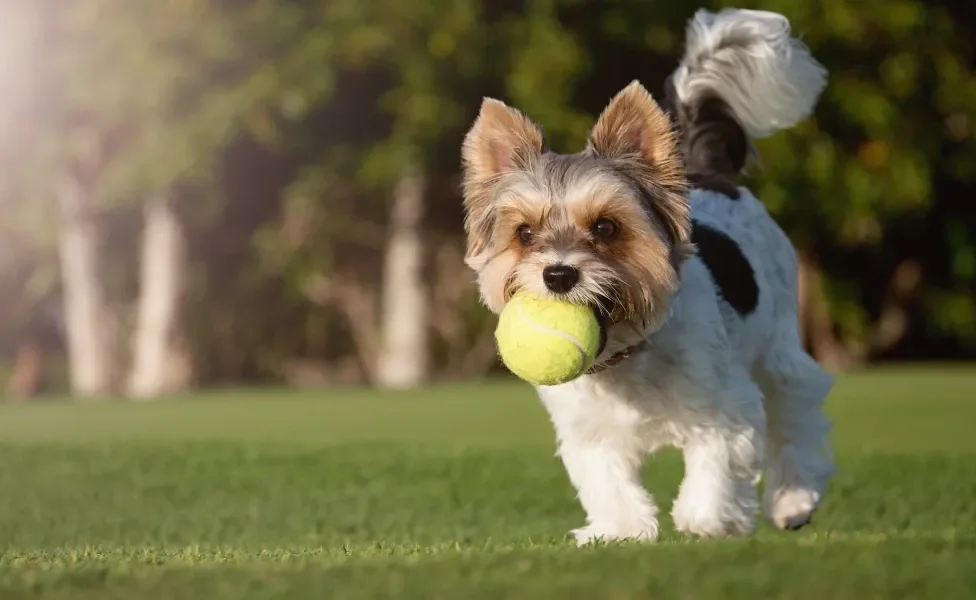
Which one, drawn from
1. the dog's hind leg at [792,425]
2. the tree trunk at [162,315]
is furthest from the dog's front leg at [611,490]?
the tree trunk at [162,315]

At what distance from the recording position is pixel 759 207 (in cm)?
747

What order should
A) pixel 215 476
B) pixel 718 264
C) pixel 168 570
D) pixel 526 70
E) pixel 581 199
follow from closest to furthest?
pixel 168 570 → pixel 581 199 → pixel 718 264 → pixel 215 476 → pixel 526 70

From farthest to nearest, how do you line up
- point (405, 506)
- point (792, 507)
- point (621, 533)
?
point (405, 506)
point (792, 507)
point (621, 533)

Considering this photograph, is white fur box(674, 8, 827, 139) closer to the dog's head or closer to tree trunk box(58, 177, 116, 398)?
the dog's head

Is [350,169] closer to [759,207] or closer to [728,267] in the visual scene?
[759,207]

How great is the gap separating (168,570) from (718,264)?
119 inches

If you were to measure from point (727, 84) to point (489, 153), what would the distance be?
1.69 m

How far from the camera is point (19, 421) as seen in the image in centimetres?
1555

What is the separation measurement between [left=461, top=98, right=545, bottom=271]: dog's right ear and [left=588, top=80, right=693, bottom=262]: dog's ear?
28 cm

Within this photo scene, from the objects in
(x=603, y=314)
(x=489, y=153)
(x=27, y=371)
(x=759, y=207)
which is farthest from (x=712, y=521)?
(x=27, y=371)

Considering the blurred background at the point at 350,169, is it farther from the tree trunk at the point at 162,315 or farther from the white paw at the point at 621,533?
the white paw at the point at 621,533

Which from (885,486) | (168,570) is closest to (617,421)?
(168,570)

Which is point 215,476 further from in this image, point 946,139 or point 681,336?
point 946,139

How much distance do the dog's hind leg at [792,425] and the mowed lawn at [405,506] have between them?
0.96 feet
